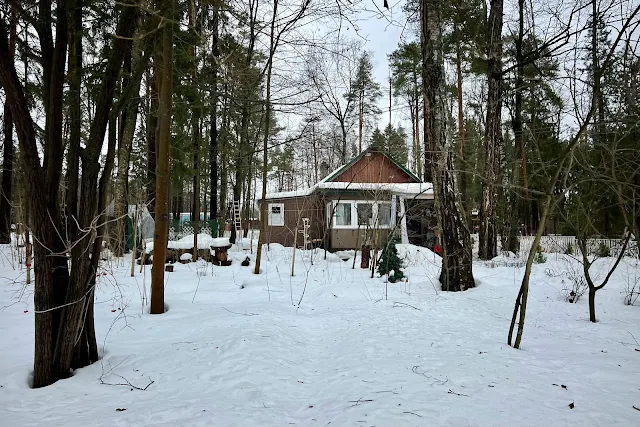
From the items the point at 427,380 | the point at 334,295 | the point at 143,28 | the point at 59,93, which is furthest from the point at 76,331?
the point at 334,295

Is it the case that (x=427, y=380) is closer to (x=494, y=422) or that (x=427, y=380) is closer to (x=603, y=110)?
(x=494, y=422)

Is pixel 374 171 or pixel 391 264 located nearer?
pixel 391 264

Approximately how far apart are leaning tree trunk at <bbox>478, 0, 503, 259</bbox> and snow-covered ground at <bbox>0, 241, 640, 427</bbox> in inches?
203

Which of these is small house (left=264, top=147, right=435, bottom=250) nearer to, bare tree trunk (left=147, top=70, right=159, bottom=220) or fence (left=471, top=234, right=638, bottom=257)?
fence (left=471, top=234, right=638, bottom=257)

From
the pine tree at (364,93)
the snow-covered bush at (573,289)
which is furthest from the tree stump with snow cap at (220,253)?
the pine tree at (364,93)

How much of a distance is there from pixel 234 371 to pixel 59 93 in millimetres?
2460

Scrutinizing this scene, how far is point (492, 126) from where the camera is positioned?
32.3ft

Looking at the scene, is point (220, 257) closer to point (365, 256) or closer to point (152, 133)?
point (152, 133)

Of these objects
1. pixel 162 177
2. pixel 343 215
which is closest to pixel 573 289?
pixel 162 177

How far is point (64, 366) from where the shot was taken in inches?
107

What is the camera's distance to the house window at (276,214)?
17.6m

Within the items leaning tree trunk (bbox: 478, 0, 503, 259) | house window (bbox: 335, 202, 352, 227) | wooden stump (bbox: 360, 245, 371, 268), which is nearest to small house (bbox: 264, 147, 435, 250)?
house window (bbox: 335, 202, 352, 227)

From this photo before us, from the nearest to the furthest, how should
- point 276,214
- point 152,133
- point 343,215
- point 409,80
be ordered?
point 152,133 < point 343,215 < point 409,80 < point 276,214

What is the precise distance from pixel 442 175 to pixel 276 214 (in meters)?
12.5
